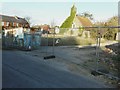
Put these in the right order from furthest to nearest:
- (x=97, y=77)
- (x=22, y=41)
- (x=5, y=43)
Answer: (x=5, y=43), (x=22, y=41), (x=97, y=77)

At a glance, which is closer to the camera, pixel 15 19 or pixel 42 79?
pixel 42 79

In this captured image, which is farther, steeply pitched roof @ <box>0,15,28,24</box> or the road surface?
steeply pitched roof @ <box>0,15,28,24</box>

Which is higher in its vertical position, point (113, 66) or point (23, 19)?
point (23, 19)

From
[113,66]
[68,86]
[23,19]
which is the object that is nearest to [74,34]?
[113,66]

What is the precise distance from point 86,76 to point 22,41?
1205 cm

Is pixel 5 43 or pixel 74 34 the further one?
pixel 74 34

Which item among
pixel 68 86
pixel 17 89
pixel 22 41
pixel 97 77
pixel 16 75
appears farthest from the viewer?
pixel 22 41

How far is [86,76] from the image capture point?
376 inches

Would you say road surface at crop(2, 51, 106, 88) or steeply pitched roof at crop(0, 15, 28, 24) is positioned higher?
steeply pitched roof at crop(0, 15, 28, 24)

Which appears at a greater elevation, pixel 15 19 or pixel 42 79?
pixel 15 19

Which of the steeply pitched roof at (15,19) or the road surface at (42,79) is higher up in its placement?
the steeply pitched roof at (15,19)

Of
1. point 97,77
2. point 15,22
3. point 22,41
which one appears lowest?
point 97,77

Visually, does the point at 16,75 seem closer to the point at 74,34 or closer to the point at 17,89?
the point at 17,89

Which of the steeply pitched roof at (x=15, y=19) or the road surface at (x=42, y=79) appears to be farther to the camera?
the steeply pitched roof at (x=15, y=19)
